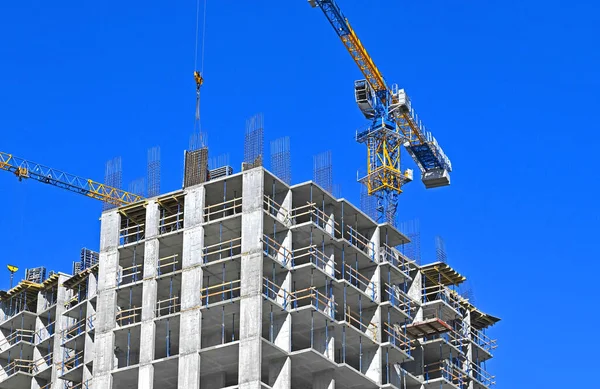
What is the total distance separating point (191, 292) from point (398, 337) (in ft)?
63.0

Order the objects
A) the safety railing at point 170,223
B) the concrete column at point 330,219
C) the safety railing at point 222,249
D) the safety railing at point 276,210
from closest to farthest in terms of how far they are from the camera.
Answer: the safety railing at point 222,249
the safety railing at point 276,210
the safety railing at point 170,223
the concrete column at point 330,219

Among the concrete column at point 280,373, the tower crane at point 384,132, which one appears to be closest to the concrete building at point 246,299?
the concrete column at point 280,373

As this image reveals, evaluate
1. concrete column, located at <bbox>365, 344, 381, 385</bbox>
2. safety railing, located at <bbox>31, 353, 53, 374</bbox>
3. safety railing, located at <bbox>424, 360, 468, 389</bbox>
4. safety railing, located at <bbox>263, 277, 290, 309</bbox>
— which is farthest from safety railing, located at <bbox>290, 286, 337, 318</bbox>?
safety railing, located at <bbox>31, 353, 53, 374</bbox>

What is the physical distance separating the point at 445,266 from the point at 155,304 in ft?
93.0

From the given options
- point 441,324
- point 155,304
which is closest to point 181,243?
point 155,304

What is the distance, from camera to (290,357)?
10012cm

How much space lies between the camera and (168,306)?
348 ft

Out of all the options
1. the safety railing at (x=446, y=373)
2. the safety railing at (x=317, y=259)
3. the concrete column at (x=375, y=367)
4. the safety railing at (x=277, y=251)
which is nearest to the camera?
the safety railing at (x=277, y=251)

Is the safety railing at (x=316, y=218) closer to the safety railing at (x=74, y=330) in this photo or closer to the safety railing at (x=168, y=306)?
the safety railing at (x=168, y=306)

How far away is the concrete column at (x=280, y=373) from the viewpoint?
98.9 meters

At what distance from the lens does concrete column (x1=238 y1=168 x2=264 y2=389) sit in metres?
97.8

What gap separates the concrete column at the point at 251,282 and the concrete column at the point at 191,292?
130 inches

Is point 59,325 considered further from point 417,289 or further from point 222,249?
point 417,289

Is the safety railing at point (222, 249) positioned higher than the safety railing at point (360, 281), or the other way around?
the safety railing at point (360, 281)
